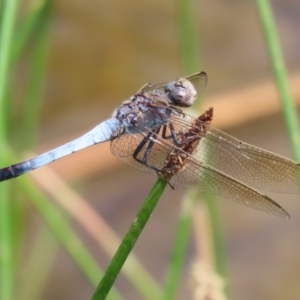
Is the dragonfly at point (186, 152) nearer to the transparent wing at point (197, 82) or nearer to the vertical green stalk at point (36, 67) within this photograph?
the transparent wing at point (197, 82)

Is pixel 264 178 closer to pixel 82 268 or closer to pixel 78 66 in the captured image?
pixel 82 268

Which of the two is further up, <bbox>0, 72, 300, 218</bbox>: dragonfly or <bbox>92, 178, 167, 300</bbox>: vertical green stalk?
<bbox>0, 72, 300, 218</bbox>: dragonfly

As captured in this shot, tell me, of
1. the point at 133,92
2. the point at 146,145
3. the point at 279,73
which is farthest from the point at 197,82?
the point at 133,92

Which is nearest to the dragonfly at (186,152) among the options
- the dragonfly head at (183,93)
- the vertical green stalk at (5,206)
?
the dragonfly head at (183,93)

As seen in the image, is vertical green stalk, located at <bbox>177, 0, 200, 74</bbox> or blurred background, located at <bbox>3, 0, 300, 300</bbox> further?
blurred background, located at <bbox>3, 0, 300, 300</bbox>

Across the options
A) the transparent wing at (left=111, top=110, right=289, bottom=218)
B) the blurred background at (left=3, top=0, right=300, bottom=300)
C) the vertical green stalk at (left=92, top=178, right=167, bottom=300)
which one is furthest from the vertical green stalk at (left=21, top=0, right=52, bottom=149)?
the vertical green stalk at (left=92, top=178, right=167, bottom=300)

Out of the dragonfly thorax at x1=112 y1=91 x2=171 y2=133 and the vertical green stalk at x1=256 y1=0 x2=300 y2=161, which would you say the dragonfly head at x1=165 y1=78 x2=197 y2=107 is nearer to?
the dragonfly thorax at x1=112 y1=91 x2=171 y2=133

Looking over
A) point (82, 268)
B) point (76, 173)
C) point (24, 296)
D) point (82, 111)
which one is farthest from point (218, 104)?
point (82, 268)
